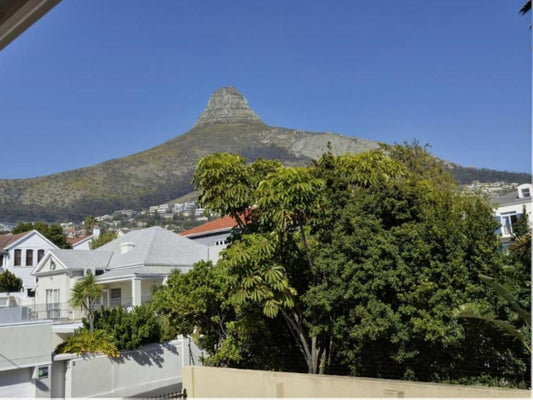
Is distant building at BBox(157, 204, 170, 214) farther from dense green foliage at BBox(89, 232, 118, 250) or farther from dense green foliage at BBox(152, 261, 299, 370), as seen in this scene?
dense green foliage at BBox(152, 261, 299, 370)

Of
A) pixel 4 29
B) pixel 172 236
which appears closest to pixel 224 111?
pixel 172 236

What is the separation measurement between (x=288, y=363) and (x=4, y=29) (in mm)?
12880

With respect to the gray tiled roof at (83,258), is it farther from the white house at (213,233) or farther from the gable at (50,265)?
the white house at (213,233)

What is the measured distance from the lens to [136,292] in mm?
26125

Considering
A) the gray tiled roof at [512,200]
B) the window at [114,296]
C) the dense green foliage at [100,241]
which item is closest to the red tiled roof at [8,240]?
the dense green foliage at [100,241]

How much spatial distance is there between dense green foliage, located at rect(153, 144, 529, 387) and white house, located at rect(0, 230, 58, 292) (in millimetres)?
35464

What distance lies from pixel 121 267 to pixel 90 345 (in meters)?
12.9

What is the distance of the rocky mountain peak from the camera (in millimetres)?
166375

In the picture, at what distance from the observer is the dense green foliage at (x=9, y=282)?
39781mm

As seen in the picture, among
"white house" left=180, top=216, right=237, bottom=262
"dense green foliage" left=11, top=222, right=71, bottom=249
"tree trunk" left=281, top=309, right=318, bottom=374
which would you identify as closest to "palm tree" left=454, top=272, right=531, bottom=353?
"tree trunk" left=281, top=309, right=318, bottom=374

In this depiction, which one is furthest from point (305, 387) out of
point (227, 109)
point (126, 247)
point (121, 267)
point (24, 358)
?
point (227, 109)

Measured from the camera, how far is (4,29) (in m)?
1.96

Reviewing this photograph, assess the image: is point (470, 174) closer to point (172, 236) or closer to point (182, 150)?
point (172, 236)

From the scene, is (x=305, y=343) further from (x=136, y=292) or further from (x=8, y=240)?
(x=8, y=240)
